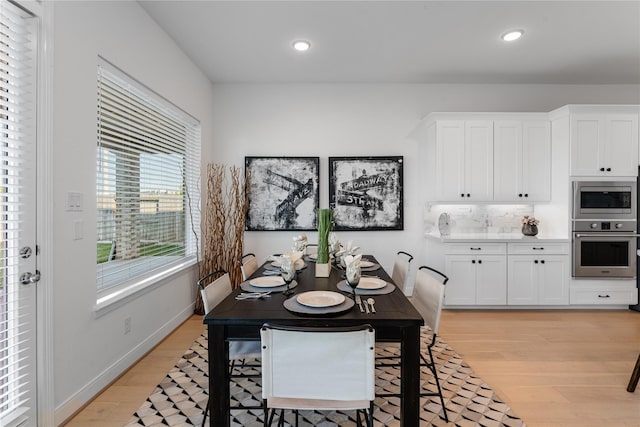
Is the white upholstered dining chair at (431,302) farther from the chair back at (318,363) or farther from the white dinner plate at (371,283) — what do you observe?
the chair back at (318,363)

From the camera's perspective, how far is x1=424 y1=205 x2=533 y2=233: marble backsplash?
13.9 ft

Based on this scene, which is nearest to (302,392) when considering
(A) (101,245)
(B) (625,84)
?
(A) (101,245)

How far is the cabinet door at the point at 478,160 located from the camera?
12.8ft

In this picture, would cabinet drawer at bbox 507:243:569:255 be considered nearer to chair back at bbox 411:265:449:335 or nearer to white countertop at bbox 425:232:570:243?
white countertop at bbox 425:232:570:243

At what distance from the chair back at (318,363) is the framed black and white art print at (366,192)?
301cm

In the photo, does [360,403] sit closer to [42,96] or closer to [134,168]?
[42,96]

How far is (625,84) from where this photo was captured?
4.27 metres

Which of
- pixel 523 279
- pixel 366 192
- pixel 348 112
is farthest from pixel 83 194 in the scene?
pixel 523 279

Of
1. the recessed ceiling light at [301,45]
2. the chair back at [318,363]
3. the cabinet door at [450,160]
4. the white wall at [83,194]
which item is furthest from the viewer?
the cabinet door at [450,160]

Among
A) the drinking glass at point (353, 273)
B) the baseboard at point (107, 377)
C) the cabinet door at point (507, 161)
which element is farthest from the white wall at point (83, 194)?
the cabinet door at point (507, 161)

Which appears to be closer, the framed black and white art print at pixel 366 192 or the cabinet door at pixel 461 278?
the cabinet door at pixel 461 278

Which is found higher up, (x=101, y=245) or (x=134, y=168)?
(x=134, y=168)

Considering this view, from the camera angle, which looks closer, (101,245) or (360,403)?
(360,403)

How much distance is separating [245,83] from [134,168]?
218 centimetres
